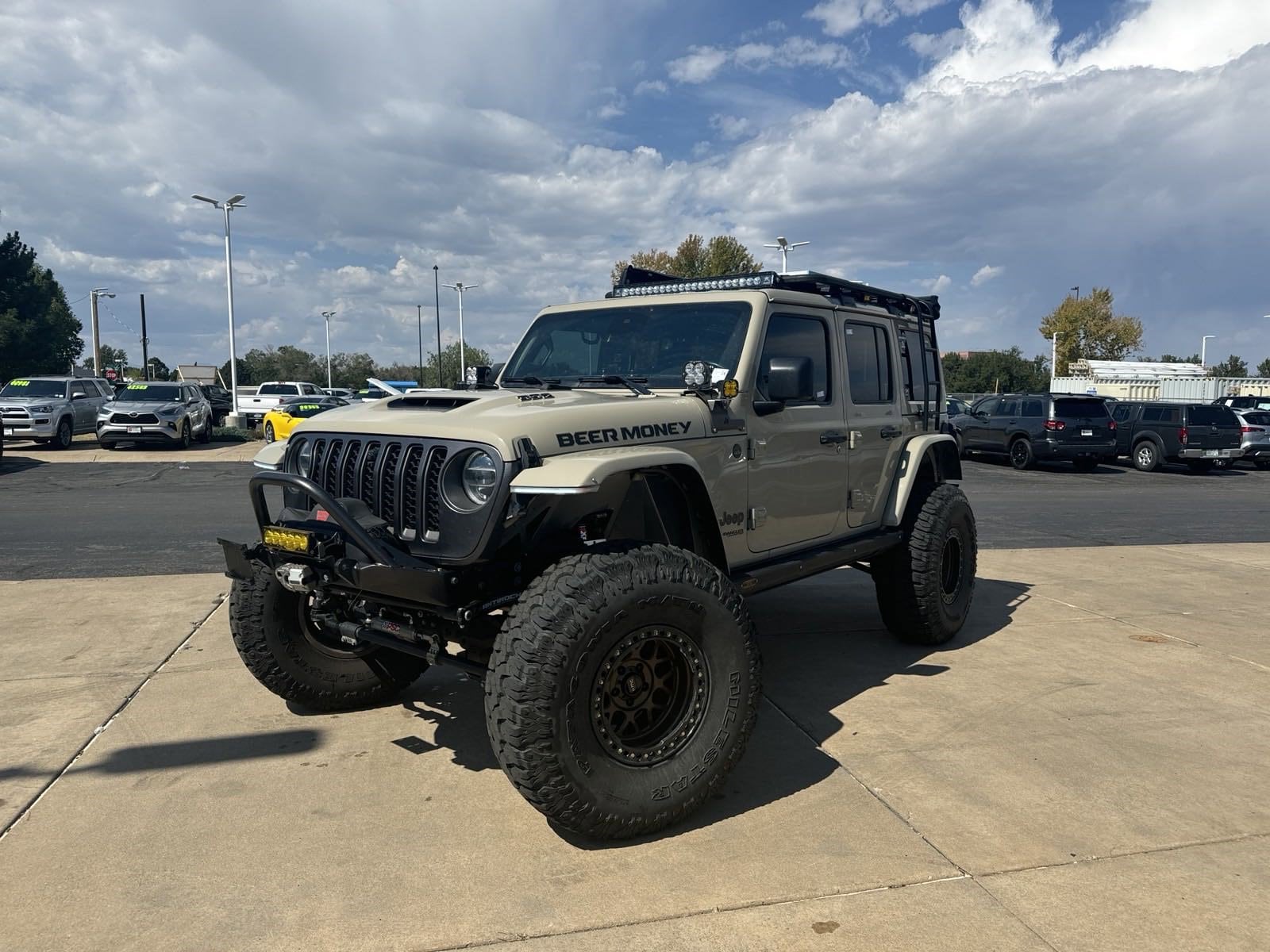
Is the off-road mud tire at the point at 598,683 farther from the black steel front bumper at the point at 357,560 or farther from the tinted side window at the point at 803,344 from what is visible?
the tinted side window at the point at 803,344

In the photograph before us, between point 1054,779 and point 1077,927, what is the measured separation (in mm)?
1155

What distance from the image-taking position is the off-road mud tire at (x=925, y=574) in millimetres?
5637

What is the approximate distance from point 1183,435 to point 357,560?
22.7 m

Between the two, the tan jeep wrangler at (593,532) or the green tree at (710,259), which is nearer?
the tan jeep wrangler at (593,532)

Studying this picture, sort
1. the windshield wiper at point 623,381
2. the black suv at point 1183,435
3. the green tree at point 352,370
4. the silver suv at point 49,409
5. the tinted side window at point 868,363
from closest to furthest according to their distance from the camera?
the windshield wiper at point 623,381 < the tinted side window at point 868,363 < the black suv at point 1183,435 < the silver suv at point 49,409 < the green tree at point 352,370

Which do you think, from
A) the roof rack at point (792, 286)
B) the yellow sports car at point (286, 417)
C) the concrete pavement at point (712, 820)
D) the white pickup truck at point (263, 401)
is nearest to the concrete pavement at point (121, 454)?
the yellow sports car at point (286, 417)

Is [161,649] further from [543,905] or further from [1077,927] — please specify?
[1077,927]

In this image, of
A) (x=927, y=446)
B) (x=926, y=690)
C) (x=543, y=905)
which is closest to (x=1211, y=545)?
(x=927, y=446)

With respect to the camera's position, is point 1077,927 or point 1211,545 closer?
point 1077,927

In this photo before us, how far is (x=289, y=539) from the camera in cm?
357

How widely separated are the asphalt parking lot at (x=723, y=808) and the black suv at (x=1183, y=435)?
675 inches

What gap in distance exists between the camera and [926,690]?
504 cm

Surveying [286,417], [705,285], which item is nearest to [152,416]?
[286,417]

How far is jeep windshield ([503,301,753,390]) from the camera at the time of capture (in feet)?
15.0
